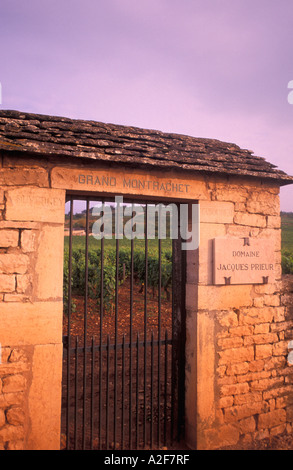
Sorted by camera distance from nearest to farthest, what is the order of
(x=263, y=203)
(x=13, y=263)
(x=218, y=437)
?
(x=13, y=263)
(x=218, y=437)
(x=263, y=203)

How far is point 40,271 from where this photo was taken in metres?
3.13

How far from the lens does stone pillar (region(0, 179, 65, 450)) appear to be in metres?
2.99

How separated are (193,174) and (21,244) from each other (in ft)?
6.77

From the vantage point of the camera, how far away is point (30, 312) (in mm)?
Result: 3072

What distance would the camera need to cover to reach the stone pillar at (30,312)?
2994mm

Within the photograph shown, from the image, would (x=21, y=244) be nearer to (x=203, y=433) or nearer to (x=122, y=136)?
(x=122, y=136)

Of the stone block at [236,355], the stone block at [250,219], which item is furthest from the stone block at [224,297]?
the stone block at [250,219]

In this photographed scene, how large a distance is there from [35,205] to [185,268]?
1947 mm

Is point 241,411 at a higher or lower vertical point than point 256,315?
lower

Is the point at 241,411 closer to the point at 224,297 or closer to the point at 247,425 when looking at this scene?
the point at 247,425

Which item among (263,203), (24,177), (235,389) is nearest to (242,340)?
(235,389)

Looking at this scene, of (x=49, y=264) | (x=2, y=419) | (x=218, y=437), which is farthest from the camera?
(x=218, y=437)

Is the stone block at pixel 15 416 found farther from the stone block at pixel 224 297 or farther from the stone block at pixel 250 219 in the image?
the stone block at pixel 250 219

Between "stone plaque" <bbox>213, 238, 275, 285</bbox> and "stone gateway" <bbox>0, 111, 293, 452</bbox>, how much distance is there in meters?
0.01
